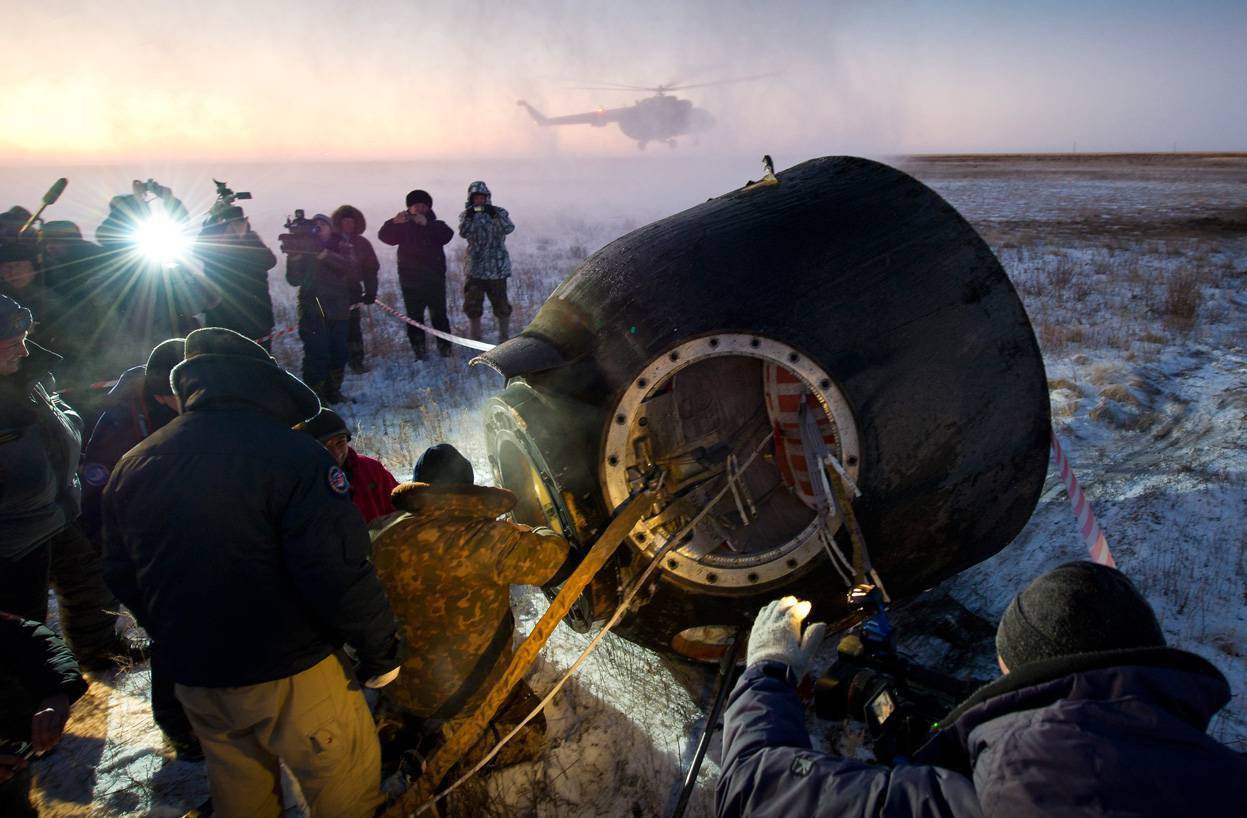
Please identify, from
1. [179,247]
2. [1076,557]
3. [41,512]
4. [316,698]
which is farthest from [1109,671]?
[179,247]

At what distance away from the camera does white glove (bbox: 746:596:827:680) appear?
6.45ft

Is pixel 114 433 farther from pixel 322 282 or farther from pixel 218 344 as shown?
pixel 322 282

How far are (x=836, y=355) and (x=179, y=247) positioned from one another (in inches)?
248

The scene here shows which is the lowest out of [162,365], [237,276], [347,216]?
[162,365]

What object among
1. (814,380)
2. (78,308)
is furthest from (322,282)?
(814,380)

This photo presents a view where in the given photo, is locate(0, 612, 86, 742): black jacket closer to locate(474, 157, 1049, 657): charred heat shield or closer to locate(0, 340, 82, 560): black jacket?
locate(0, 340, 82, 560): black jacket

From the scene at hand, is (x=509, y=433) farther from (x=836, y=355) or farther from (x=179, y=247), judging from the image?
(x=179, y=247)

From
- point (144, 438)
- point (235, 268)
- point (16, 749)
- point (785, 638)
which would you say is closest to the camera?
point (785, 638)

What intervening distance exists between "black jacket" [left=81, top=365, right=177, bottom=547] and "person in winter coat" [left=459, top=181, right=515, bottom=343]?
5.27 metres

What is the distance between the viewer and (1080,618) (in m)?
1.45

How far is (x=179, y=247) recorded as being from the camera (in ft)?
21.2

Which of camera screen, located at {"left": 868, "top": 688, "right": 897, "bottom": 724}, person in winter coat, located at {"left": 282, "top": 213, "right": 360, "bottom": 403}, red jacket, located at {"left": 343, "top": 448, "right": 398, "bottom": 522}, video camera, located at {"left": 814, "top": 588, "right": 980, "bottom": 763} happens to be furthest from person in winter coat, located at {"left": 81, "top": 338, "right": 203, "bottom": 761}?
person in winter coat, located at {"left": 282, "top": 213, "right": 360, "bottom": 403}

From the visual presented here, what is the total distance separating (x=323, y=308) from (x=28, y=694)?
5515 mm

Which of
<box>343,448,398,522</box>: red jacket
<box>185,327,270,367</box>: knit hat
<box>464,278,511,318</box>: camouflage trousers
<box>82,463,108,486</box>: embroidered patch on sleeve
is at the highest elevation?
<box>185,327,270,367</box>: knit hat
